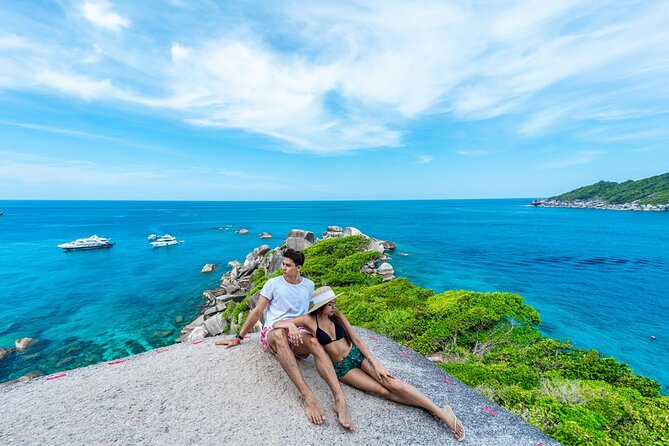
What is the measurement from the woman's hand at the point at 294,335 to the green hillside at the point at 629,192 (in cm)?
13663

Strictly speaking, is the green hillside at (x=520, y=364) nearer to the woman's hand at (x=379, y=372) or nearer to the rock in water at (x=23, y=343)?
the woman's hand at (x=379, y=372)

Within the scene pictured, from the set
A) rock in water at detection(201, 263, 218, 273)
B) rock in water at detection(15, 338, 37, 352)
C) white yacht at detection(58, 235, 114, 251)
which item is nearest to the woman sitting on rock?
rock in water at detection(15, 338, 37, 352)

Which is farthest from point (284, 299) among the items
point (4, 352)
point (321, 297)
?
point (4, 352)

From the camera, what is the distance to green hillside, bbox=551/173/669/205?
3866 inches

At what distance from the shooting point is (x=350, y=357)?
4852mm

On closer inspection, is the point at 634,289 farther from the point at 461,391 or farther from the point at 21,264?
the point at 21,264

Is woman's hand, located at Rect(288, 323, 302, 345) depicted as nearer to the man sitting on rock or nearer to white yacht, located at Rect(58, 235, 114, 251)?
the man sitting on rock

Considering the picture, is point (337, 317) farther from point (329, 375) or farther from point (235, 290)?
point (235, 290)

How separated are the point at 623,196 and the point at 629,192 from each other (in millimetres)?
4873

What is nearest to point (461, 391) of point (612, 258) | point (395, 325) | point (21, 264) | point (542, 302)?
point (395, 325)

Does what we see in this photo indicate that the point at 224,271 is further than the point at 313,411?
Yes

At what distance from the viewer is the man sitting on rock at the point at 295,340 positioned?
4.37 meters

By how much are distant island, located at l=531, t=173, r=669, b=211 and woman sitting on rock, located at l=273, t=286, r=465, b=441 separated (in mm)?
131671

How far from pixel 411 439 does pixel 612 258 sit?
142 ft
